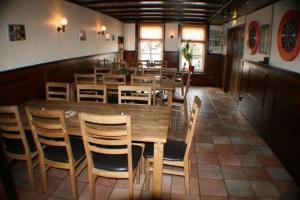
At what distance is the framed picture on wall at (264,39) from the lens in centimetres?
449

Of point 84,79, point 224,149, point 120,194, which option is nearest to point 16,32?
point 84,79

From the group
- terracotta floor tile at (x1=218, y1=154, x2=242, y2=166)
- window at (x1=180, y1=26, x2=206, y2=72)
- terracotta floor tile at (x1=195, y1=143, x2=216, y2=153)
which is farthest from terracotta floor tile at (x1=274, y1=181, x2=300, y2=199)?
window at (x1=180, y1=26, x2=206, y2=72)

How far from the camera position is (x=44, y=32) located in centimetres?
442

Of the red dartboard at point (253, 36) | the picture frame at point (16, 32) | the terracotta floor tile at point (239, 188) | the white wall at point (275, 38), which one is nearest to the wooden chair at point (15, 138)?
the picture frame at point (16, 32)

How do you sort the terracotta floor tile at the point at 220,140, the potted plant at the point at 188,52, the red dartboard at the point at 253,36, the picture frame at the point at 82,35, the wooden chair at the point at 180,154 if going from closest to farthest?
1. the wooden chair at the point at 180,154
2. the terracotta floor tile at the point at 220,140
3. the red dartboard at the point at 253,36
4. the picture frame at the point at 82,35
5. the potted plant at the point at 188,52

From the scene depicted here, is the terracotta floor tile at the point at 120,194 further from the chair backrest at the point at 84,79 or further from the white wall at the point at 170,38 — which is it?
the white wall at the point at 170,38

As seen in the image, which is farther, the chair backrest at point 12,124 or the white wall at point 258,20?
the white wall at point 258,20

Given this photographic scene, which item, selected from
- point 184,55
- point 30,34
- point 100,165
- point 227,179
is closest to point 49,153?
point 100,165

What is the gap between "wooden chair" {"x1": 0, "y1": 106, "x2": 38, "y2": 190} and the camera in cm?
224

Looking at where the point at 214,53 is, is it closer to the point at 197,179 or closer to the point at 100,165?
the point at 197,179

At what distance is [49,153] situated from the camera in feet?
8.02

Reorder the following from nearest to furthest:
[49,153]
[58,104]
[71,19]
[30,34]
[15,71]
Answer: [49,153]
[58,104]
[15,71]
[30,34]
[71,19]

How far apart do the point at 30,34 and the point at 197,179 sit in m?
3.42

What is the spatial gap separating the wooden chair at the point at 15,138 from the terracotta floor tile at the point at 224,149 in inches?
98.5
